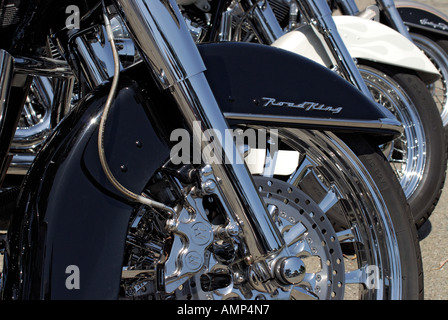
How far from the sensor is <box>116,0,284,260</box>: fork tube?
1086 millimetres

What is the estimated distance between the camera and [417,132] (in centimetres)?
268

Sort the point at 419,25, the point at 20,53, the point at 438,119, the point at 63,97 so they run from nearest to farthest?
the point at 20,53, the point at 63,97, the point at 438,119, the point at 419,25

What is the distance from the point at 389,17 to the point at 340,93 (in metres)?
1.78

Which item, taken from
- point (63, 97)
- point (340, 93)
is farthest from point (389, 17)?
point (63, 97)

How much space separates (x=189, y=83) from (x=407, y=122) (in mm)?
1831

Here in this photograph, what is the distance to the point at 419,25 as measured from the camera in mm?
3234

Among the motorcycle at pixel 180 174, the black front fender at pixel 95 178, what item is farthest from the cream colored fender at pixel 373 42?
the black front fender at pixel 95 178

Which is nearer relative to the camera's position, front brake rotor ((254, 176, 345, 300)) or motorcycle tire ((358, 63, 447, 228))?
front brake rotor ((254, 176, 345, 300))

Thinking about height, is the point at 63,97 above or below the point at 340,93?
above

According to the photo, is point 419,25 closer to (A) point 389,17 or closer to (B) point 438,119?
(A) point 389,17

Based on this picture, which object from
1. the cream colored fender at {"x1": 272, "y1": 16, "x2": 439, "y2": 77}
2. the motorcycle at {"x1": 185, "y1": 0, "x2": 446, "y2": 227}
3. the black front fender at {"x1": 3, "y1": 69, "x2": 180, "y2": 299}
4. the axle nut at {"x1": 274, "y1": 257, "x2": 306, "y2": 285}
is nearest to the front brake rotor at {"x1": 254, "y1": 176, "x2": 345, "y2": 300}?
the axle nut at {"x1": 274, "y1": 257, "x2": 306, "y2": 285}

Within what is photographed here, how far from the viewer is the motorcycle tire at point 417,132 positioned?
8.56 feet

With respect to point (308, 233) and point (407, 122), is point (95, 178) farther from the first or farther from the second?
point (407, 122)

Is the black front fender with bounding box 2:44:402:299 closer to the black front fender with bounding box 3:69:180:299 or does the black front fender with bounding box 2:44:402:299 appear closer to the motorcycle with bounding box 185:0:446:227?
the black front fender with bounding box 3:69:180:299
